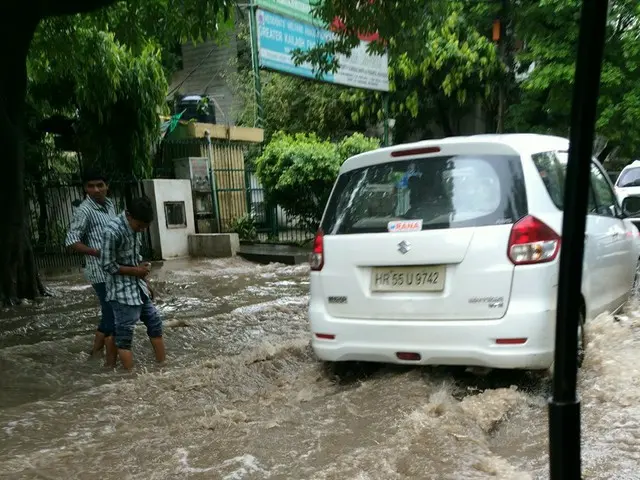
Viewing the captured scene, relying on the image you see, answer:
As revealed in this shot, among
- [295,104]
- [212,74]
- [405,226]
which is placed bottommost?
[405,226]

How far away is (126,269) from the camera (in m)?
4.64

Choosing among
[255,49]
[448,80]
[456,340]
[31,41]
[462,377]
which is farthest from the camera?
[448,80]

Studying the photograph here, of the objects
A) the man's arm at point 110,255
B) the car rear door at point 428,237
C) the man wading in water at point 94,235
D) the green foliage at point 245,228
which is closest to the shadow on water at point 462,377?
the car rear door at point 428,237

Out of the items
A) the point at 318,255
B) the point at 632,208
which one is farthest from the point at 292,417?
the point at 632,208

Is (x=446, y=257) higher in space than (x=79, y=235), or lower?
lower

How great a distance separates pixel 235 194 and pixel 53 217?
4.24 m

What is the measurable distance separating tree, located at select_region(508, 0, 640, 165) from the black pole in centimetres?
1359

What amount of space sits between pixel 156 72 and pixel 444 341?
1029 cm

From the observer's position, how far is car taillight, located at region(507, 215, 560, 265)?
3.37m

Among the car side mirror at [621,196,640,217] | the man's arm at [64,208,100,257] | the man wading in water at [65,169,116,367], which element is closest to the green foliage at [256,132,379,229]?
the man wading in water at [65,169,116,367]

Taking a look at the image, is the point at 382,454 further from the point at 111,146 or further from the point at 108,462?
the point at 111,146

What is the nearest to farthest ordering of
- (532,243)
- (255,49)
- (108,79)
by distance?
1. (532,243)
2. (108,79)
3. (255,49)

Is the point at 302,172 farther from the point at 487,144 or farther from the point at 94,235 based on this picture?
the point at 487,144

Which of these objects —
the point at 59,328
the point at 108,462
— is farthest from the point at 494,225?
the point at 59,328
